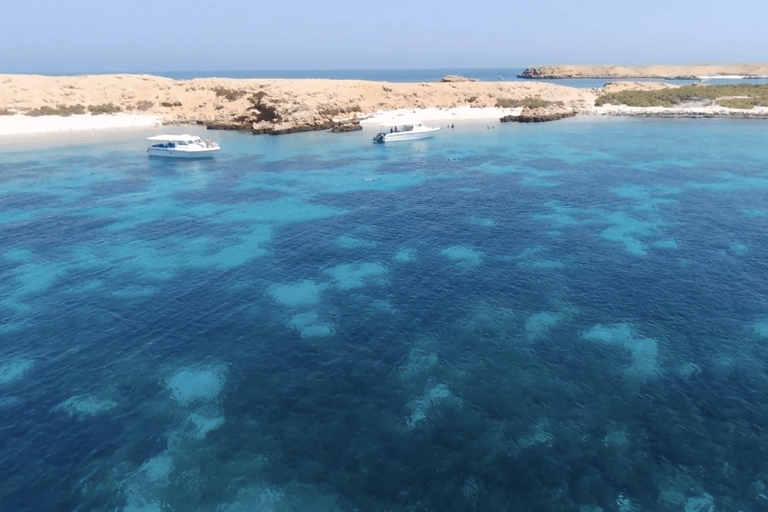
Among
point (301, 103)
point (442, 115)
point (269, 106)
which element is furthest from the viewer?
point (442, 115)

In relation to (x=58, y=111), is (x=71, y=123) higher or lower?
lower

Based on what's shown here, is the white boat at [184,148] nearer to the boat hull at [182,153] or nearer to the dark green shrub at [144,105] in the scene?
the boat hull at [182,153]

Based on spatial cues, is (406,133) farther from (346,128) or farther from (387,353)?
(387,353)

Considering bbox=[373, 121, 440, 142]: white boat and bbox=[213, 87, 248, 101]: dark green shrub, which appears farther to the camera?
bbox=[213, 87, 248, 101]: dark green shrub

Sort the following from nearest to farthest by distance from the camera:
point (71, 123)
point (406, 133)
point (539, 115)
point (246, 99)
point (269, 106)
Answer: point (406, 133) → point (71, 123) → point (269, 106) → point (539, 115) → point (246, 99)

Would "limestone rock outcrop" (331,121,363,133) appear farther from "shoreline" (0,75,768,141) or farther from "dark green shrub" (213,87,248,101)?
"dark green shrub" (213,87,248,101)

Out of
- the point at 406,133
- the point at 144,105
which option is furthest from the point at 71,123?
the point at 406,133

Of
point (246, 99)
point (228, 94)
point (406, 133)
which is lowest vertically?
point (406, 133)

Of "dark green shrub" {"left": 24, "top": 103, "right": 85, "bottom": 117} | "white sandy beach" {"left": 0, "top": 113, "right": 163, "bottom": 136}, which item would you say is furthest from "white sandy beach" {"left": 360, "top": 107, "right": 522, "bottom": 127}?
"dark green shrub" {"left": 24, "top": 103, "right": 85, "bottom": 117}

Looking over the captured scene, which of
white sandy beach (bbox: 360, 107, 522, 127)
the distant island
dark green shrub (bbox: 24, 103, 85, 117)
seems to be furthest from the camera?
white sandy beach (bbox: 360, 107, 522, 127)
